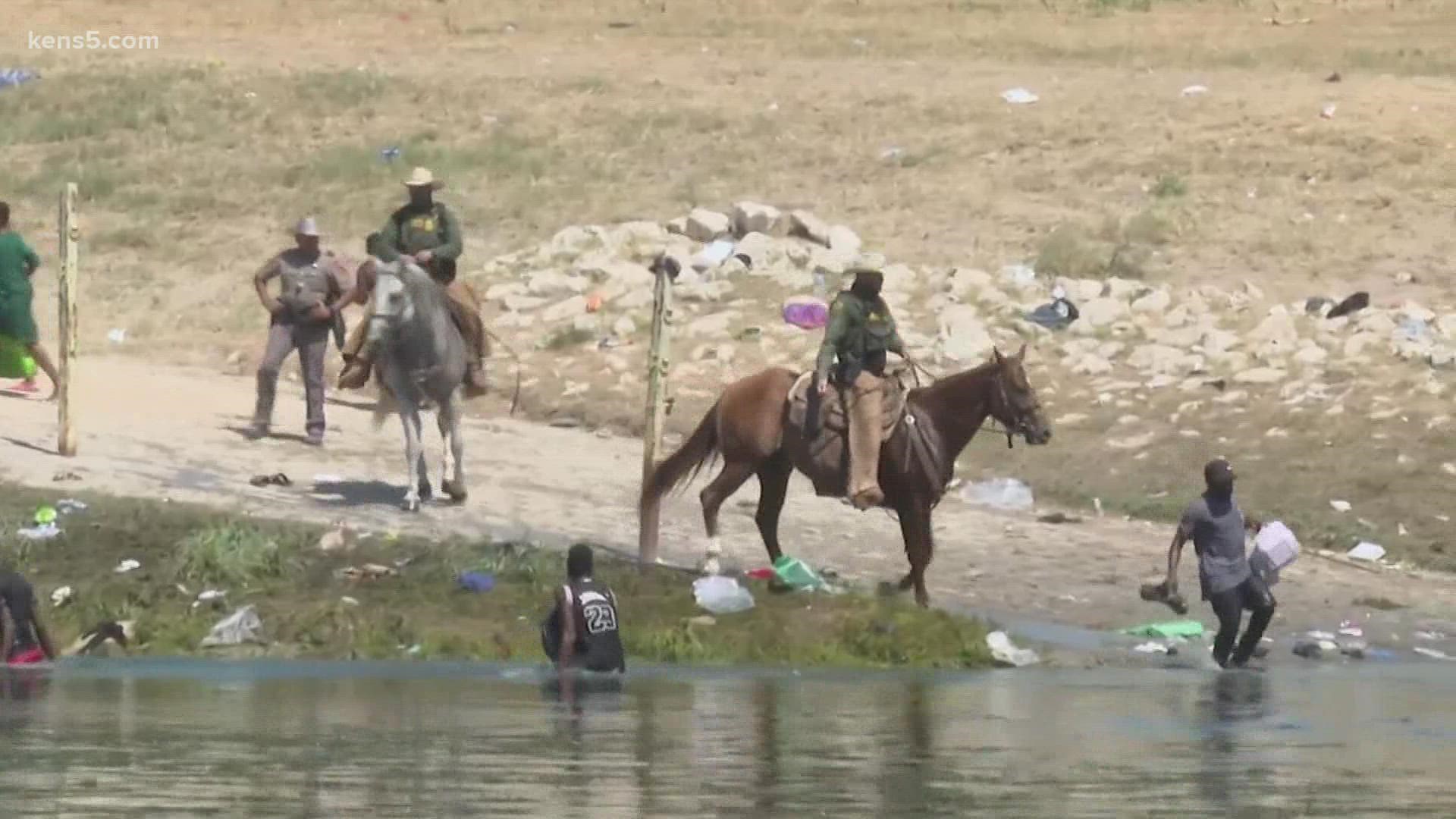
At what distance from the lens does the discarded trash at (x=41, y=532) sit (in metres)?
21.4

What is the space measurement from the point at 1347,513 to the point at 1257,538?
182 inches

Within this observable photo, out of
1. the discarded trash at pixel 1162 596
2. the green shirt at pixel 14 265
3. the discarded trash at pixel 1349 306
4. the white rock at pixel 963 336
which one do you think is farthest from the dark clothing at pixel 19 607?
the discarded trash at pixel 1349 306

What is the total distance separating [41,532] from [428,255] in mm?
3071

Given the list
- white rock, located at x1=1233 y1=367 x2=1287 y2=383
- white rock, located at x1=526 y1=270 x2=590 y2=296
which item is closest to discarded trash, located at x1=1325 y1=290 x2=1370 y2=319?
white rock, located at x1=1233 y1=367 x2=1287 y2=383

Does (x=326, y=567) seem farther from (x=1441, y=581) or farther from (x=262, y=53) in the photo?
(x=262, y=53)

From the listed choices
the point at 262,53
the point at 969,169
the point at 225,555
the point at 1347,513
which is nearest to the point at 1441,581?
the point at 1347,513

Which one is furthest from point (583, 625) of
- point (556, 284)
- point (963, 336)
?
point (556, 284)

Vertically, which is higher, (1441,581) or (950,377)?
(950,377)

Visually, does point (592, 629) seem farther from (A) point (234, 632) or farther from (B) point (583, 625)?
(A) point (234, 632)

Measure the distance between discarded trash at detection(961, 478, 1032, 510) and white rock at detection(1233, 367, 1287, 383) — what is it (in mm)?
2794

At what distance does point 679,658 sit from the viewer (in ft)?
65.1

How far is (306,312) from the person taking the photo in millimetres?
25297

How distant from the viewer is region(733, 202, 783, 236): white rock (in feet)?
107

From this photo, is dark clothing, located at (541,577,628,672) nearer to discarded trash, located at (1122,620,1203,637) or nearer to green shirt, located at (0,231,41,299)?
discarded trash, located at (1122,620,1203,637)
